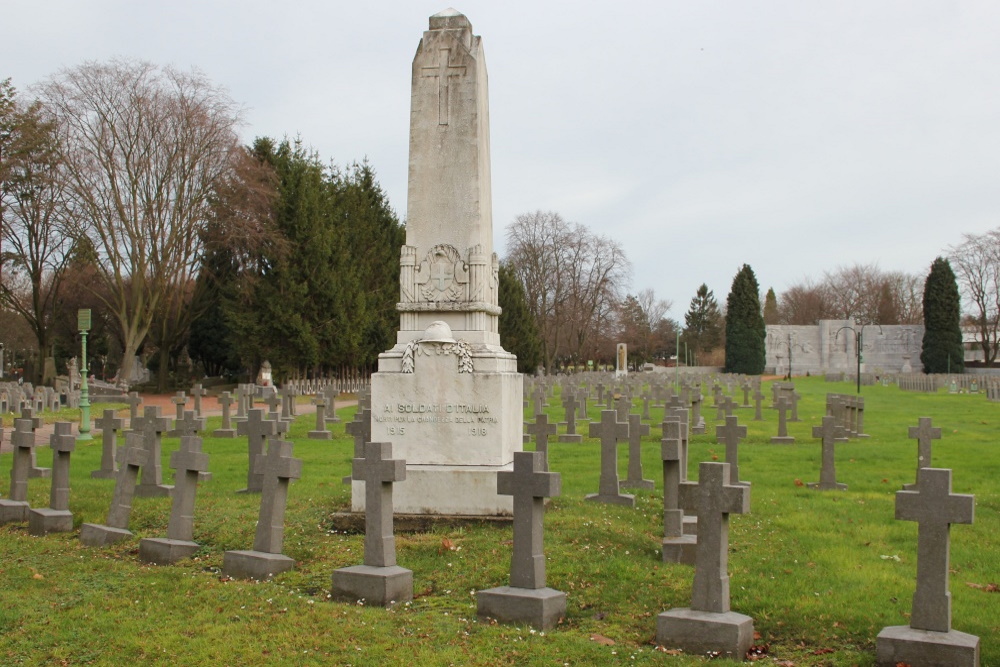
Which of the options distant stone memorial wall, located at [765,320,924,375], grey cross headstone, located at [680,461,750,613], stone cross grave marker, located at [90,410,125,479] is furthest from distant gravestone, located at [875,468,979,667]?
distant stone memorial wall, located at [765,320,924,375]

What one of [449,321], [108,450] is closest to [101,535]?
[449,321]

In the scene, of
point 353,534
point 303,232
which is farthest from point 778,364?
point 353,534

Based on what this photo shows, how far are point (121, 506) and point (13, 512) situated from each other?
5.69ft

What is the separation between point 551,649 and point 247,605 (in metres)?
2.07

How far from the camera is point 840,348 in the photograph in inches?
3007

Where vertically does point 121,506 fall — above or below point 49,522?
above

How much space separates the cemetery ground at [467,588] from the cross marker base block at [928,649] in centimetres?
21

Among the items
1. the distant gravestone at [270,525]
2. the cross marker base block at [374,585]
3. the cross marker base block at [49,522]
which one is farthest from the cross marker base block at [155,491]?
the cross marker base block at [374,585]

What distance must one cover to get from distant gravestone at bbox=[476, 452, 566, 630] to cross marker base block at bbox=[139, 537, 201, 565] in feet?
9.02

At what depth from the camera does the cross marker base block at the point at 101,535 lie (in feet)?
26.0

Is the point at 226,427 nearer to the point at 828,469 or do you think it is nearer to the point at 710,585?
the point at 828,469

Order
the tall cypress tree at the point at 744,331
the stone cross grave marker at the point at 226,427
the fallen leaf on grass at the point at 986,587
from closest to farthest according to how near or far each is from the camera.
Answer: the fallen leaf on grass at the point at 986,587
the stone cross grave marker at the point at 226,427
the tall cypress tree at the point at 744,331

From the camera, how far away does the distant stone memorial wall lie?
73.2m

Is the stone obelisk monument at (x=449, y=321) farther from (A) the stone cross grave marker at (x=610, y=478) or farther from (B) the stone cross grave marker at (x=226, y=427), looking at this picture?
(B) the stone cross grave marker at (x=226, y=427)
